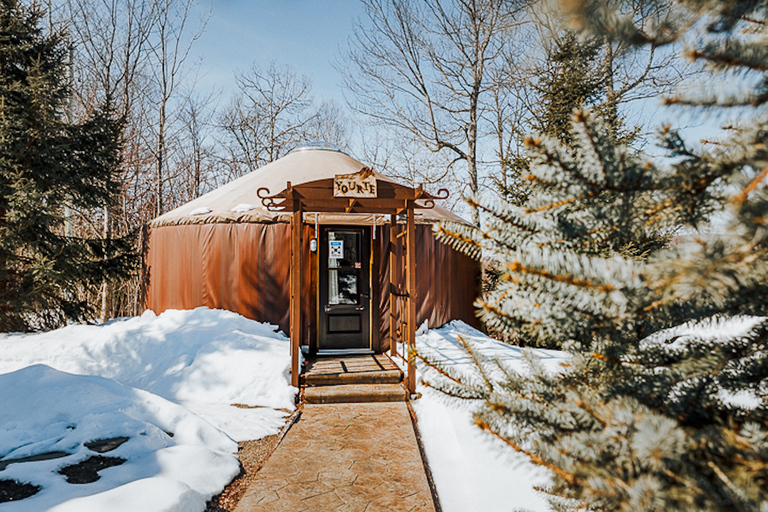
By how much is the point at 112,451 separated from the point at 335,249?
11.6 ft

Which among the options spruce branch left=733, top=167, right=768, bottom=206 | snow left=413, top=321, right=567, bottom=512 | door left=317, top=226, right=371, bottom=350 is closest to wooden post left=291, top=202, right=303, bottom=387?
door left=317, top=226, right=371, bottom=350

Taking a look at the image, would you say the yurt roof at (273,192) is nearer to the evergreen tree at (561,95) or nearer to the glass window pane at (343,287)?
the glass window pane at (343,287)

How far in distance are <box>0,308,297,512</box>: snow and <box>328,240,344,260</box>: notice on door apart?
1322 mm

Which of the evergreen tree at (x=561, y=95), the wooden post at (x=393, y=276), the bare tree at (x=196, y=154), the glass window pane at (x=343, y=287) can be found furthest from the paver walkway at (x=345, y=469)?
A: the bare tree at (x=196, y=154)

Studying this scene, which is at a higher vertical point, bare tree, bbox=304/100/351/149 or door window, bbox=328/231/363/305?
bare tree, bbox=304/100/351/149

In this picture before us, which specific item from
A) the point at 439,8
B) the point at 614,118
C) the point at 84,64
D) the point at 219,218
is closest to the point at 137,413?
the point at 219,218

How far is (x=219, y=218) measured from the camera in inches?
243

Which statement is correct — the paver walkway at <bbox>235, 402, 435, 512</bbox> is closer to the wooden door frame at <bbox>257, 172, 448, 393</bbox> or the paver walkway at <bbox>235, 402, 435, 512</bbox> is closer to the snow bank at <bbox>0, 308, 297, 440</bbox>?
the snow bank at <bbox>0, 308, 297, 440</bbox>

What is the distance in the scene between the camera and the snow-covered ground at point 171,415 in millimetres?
2516

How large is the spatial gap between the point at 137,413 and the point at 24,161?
215 inches

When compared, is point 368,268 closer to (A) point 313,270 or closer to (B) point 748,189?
(A) point 313,270

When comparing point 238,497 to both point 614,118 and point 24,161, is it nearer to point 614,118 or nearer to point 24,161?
point 24,161

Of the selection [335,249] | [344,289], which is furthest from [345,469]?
[335,249]

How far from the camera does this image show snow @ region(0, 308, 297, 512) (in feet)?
8.31
